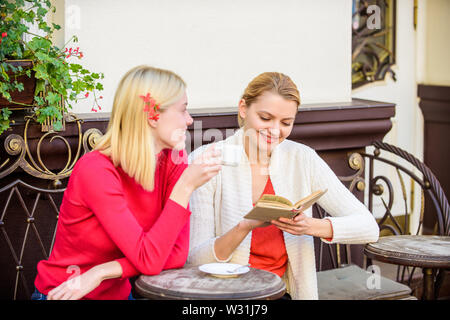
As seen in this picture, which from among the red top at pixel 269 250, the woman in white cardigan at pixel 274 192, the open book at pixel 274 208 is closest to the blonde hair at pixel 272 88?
the woman in white cardigan at pixel 274 192

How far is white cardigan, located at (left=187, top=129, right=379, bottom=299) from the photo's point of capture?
2.63 m

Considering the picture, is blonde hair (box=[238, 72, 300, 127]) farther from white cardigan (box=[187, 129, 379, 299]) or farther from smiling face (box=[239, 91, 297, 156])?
white cardigan (box=[187, 129, 379, 299])

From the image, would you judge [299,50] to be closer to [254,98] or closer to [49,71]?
[254,98]

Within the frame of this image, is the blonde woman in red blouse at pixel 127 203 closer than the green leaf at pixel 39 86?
Yes

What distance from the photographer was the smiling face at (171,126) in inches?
90.4

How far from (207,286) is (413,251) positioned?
0.99 meters

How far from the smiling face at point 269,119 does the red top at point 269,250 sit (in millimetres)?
215

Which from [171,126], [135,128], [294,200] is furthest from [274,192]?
[135,128]

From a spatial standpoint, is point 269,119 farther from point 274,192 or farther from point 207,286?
point 207,286

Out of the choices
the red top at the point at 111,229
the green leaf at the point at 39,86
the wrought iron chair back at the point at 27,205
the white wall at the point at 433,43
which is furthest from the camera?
the white wall at the point at 433,43

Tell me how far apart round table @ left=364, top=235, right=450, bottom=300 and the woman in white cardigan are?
2.8 inches

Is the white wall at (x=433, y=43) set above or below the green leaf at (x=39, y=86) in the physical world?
above

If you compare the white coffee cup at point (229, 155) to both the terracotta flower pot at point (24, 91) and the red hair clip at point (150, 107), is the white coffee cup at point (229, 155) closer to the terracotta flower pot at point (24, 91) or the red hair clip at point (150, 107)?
the red hair clip at point (150, 107)
